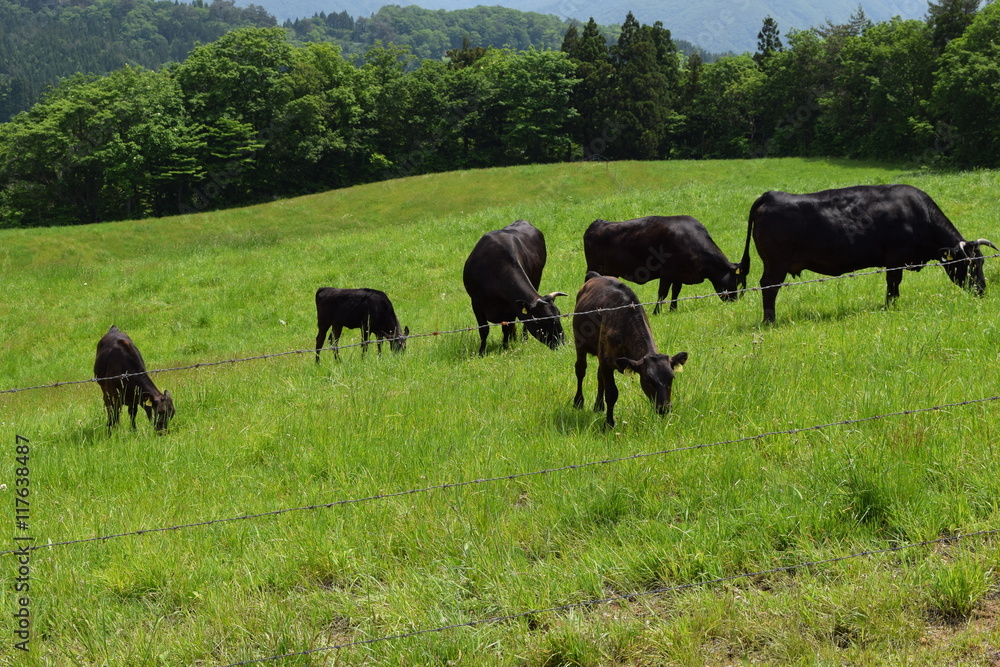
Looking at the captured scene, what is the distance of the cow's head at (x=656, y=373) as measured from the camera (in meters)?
6.50

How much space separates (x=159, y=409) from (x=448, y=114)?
7748 centimetres

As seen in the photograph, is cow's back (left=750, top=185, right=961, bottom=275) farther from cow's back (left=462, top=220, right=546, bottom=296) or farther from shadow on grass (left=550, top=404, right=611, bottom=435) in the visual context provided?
shadow on grass (left=550, top=404, right=611, bottom=435)

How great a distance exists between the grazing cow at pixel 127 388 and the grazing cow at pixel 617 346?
568 centimetres

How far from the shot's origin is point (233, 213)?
148 feet

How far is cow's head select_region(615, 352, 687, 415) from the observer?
21.3 feet

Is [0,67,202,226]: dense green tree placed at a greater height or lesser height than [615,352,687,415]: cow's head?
greater

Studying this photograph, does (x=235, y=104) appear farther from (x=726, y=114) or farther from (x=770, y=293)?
(x=770, y=293)

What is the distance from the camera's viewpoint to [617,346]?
716cm

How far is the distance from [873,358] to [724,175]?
45155 mm

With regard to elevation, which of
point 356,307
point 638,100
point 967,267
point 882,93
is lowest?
point 356,307

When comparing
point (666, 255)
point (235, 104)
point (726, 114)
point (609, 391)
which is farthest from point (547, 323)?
point (726, 114)

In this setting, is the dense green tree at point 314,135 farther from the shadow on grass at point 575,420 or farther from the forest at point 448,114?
the shadow on grass at point 575,420

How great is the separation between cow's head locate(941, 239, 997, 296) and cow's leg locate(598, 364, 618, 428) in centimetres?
704

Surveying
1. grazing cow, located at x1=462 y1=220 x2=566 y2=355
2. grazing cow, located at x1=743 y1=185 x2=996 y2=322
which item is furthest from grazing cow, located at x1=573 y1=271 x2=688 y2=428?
grazing cow, located at x1=743 y1=185 x2=996 y2=322
